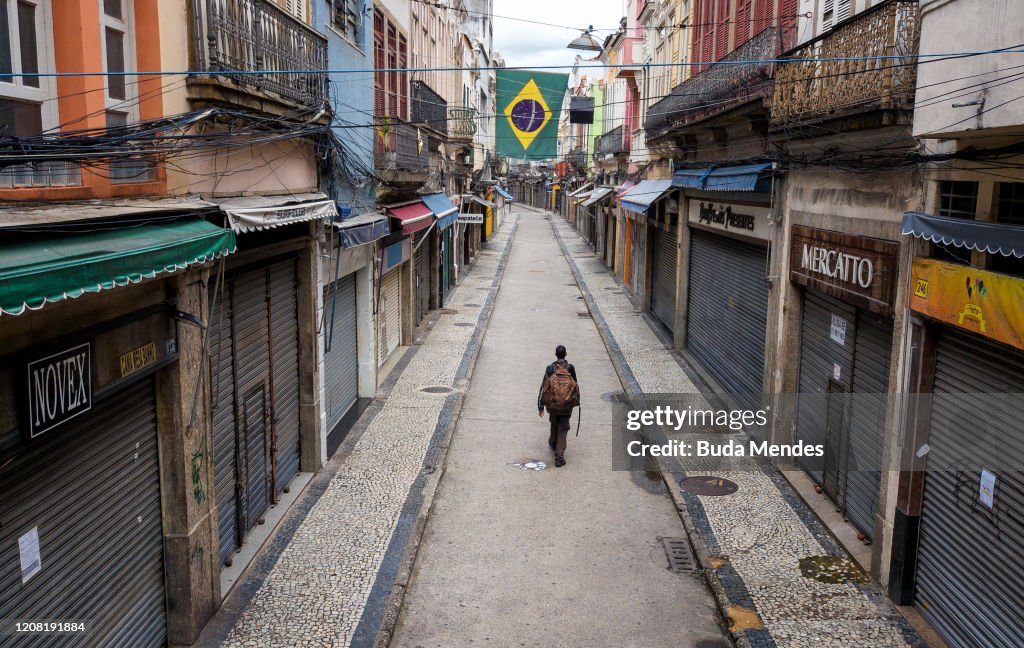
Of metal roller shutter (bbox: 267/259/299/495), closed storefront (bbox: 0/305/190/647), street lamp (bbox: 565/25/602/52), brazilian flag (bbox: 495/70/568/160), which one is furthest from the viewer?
street lamp (bbox: 565/25/602/52)

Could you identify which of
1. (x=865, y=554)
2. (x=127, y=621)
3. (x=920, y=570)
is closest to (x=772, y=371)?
(x=865, y=554)

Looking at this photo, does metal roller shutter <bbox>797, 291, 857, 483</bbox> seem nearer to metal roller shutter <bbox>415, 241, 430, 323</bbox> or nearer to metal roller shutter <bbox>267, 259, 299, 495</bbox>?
metal roller shutter <bbox>267, 259, 299, 495</bbox>

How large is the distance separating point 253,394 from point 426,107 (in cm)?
→ 1189

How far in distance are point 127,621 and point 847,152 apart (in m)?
8.48

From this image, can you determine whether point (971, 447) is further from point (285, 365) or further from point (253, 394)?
point (285, 365)

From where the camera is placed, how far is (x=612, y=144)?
35.7 meters

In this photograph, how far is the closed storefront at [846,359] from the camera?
920cm

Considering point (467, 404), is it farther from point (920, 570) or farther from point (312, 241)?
point (920, 570)

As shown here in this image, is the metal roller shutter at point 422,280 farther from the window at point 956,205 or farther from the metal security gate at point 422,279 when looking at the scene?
the window at point 956,205

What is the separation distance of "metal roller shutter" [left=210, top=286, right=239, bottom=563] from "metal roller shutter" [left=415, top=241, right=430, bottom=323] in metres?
13.9

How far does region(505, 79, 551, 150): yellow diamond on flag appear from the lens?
20.7 m

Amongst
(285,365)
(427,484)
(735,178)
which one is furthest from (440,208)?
(427,484)

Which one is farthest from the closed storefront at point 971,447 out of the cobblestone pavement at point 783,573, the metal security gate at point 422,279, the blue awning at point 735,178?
the metal security gate at point 422,279

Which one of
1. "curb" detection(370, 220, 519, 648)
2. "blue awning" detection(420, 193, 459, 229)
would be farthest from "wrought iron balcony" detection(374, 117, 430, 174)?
"curb" detection(370, 220, 519, 648)
